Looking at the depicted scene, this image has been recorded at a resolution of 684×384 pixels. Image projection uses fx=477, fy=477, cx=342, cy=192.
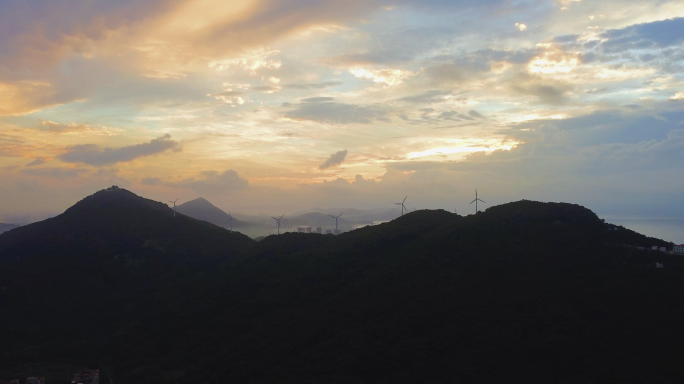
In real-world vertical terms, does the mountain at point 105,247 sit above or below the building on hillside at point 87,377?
above

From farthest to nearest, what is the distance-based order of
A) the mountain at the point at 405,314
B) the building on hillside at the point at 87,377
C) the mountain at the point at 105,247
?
the mountain at the point at 105,247
the building on hillside at the point at 87,377
the mountain at the point at 405,314

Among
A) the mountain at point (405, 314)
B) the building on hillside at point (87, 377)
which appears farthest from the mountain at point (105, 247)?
the building on hillside at point (87, 377)

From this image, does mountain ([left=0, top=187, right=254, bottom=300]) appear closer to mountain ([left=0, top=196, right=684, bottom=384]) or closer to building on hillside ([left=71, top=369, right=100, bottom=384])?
mountain ([left=0, top=196, right=684, bottom=384])

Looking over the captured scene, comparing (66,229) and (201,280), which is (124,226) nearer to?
(66,229)

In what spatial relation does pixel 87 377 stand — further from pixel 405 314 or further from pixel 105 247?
pixel 105 247

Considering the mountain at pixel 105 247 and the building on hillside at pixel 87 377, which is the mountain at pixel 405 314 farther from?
the mountain at pixel 105 247

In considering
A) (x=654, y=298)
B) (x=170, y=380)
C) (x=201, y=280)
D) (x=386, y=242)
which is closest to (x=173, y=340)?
(x=170, y=380)
